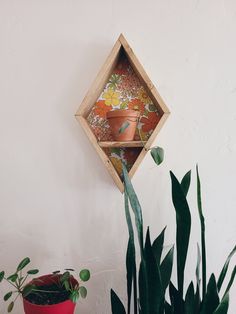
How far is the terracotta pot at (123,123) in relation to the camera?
2.71 ft

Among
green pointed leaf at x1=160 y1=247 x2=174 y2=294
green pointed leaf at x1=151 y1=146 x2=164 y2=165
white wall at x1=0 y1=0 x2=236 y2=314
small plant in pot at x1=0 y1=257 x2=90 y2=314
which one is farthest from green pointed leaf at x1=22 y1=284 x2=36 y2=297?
green pointed leaf at x1=151 y1=146 x2=164 y2=165

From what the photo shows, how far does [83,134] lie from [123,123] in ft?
0.60

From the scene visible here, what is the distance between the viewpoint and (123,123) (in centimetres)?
83

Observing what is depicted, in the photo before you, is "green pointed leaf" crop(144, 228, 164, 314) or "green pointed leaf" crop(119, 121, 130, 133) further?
"green pointed leaf" crop(119, 121, 130, 133)

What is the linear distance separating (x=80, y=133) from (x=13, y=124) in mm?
258

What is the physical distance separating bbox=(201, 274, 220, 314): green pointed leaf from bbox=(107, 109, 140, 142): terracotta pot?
19.2 inches

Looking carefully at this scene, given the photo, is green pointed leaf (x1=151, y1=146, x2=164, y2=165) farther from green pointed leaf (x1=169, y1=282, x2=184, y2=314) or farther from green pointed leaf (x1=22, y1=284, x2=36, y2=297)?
green pointed leaf (x1=22, y1=284, x2=36, y2=297)

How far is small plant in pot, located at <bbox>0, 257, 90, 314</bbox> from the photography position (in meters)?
0.69

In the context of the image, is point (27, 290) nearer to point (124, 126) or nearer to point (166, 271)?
point (166, 271)

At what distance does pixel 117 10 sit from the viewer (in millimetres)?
928

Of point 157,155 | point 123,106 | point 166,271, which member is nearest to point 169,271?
point 166,271

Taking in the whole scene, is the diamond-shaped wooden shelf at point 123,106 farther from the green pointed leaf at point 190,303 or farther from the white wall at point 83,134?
the green pointed leaf at point 190,303

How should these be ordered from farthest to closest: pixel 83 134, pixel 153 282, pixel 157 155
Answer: pixel 83 134, pixel 157 155, pixel 153 282

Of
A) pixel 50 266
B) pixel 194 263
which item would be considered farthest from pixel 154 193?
pixel 50 266
